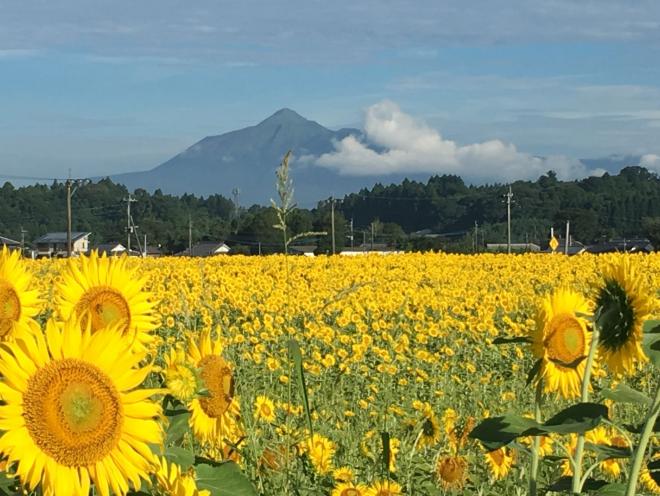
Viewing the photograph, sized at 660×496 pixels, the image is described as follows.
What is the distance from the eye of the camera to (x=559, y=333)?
254 cm

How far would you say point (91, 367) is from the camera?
167 centimetres

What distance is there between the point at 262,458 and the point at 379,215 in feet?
405

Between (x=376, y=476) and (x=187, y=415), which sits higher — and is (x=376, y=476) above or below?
below

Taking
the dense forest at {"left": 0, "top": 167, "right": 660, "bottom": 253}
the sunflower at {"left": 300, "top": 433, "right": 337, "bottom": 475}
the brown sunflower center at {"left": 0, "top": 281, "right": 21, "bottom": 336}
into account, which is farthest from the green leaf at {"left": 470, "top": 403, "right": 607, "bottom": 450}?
the dense forest at {"left": 0, "top": 167, "right": 660, "bottom": 253}

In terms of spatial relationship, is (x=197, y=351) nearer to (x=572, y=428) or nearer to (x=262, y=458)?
(x=262, y=458)

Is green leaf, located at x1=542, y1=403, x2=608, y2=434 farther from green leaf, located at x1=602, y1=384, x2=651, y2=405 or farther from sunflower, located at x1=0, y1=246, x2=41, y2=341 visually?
sunflower, located at x1=0, y1=246, x2=41, y2=341

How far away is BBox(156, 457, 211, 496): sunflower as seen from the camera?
1845 millimetres

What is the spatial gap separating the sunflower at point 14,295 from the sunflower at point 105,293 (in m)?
0.08

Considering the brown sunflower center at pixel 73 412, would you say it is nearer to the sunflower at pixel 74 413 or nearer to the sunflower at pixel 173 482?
the sunflower at pixel 74 413

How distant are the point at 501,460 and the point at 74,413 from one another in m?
2.33

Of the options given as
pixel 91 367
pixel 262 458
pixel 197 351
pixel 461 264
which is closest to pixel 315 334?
pixel 262 458

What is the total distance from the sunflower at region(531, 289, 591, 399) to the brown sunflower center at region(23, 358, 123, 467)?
1142 mm

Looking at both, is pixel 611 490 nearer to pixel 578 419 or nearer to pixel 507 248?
pixel 578 419

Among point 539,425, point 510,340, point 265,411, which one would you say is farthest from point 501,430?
point 265,411
